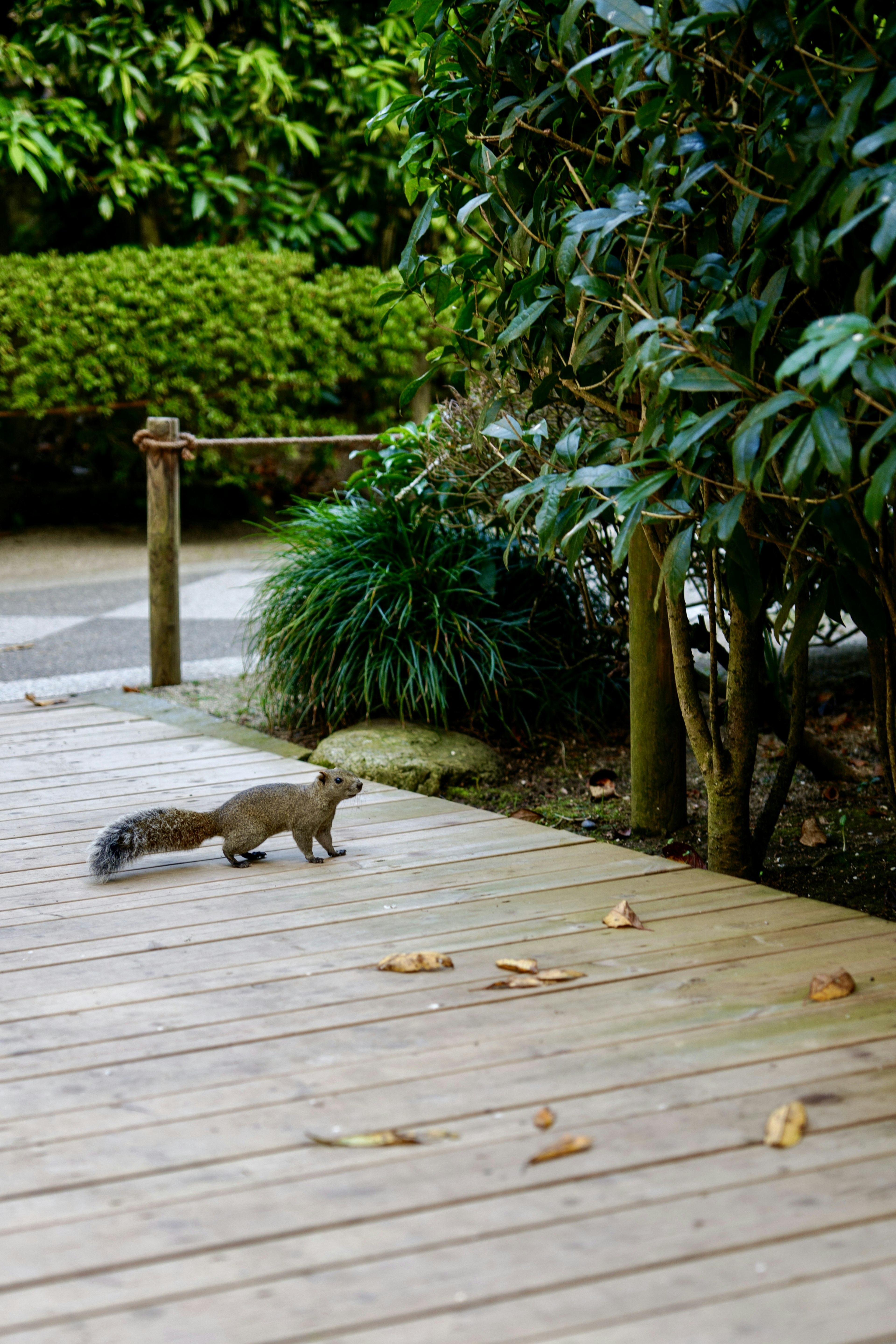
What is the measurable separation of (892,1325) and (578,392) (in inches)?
87.5

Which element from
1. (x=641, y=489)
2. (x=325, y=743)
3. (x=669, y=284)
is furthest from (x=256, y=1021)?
(x=325, y=743)

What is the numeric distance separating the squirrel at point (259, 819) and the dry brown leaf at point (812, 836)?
153 centimetres

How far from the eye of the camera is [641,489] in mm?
2471

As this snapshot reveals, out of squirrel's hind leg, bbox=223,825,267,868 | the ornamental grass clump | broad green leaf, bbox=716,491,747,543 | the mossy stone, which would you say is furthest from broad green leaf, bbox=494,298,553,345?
the ornamental grass clump

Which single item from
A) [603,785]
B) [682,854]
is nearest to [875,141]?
[682,854]

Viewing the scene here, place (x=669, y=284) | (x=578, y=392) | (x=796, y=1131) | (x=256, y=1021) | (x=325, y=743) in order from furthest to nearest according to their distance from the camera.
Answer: (x=325, y=743), (x=578, y=392), (x=669, y=284), (x=256, y=1021), (x=796, y=1131)

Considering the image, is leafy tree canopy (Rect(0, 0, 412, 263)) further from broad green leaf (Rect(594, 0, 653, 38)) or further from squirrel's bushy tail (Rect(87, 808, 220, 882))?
broad green leaf (Rect(594, 0, 653, 38))

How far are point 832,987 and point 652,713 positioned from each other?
1662mm

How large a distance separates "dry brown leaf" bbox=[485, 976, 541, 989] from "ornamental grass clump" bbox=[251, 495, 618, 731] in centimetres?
252

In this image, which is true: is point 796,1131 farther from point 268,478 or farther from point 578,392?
point 268,478

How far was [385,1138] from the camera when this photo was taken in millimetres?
1965

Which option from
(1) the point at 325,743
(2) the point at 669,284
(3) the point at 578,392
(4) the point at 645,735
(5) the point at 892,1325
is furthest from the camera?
(1) the point at 325,743

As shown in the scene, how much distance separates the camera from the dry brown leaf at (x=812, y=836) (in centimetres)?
414

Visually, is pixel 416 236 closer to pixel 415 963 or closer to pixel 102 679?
pixel 415 963
